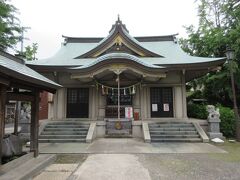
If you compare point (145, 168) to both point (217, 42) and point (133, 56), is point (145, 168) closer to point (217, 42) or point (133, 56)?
point (133, 56)

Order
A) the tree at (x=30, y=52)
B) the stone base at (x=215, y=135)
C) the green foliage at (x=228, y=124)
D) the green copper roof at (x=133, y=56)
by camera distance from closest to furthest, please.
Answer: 1. the stone base at (x=215, y=135)
2. the green foliage at (x=228, y=124)
3. the green copper roof at (x=133, y=56)
4. the tree at (x=30, y=52)

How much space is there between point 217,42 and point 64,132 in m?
12.6

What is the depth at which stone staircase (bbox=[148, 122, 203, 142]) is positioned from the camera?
403 inches

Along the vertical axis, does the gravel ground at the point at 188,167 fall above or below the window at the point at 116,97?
below

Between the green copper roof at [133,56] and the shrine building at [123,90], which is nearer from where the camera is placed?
the shrine building at [123,90]

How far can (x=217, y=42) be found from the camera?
15312 mm

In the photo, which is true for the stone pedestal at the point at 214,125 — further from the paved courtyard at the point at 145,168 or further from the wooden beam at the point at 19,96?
the wooden beam at the point at 19,96

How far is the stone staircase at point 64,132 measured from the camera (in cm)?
1026

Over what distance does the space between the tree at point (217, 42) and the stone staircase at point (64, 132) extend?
10.1 metres

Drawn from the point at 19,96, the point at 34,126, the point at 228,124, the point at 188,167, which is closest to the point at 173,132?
the point at 228,124

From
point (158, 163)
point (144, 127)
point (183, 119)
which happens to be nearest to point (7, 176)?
point (158, 163)

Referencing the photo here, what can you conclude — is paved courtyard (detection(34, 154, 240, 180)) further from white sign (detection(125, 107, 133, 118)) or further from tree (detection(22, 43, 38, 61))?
tree (detection(22, 43, 38, 61))

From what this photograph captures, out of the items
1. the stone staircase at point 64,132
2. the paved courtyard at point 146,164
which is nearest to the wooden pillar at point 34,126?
the paved courtyard at point 146,164

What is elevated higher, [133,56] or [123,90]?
[133,56]
